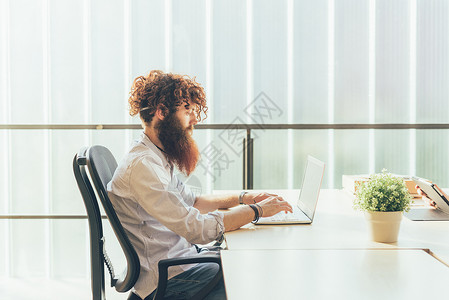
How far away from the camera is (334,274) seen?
3.71 ft

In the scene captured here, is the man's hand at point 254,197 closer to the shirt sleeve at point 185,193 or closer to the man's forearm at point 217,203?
the man's forearm at point 217,203

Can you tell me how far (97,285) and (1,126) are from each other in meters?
1.93

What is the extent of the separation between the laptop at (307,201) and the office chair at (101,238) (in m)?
0.34

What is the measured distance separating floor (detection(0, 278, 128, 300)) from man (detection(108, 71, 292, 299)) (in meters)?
1.38

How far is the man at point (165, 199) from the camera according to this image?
1.44 metres

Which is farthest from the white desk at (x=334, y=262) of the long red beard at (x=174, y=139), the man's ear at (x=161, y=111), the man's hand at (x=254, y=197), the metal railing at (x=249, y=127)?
the metal railing at (x=249, y=127)

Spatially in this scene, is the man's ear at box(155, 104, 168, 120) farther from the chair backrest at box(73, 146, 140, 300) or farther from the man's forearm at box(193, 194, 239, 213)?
the man's forearm at box(193, 194, 239, 213)

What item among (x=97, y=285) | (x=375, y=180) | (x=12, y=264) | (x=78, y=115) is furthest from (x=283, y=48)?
(x=12, y=264)

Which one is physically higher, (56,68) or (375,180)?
(56,68)

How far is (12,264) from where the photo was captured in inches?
125

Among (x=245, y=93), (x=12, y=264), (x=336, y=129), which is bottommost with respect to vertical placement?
(x=12, y=264)

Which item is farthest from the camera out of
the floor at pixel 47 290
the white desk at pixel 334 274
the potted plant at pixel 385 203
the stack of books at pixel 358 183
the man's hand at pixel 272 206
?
the floor at pixel 47 290

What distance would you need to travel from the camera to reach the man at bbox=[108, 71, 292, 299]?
1.44 metres

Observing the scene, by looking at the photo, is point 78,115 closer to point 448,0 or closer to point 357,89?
point 357,89
